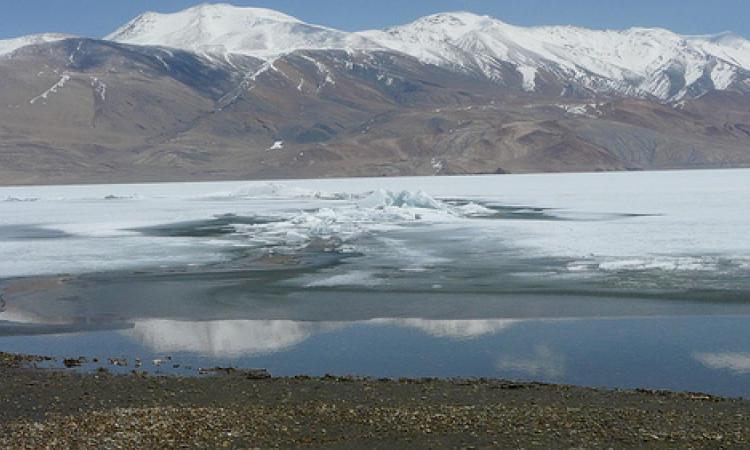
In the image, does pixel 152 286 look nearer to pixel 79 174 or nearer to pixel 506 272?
Answer: pixel 506 272

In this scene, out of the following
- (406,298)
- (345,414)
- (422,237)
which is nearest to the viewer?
(345,414)

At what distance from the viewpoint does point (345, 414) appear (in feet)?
39.9

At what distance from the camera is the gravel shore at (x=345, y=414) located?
10.8 metres

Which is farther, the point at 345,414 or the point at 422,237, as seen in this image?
the point at 422,237

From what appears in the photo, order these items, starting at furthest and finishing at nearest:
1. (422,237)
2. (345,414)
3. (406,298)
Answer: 1. (422,237)
2. (406,298)
3. (345,414)

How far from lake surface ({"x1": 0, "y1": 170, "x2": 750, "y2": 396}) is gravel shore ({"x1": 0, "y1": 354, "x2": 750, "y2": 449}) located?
4.52 feet

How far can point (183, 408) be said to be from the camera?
12.5m

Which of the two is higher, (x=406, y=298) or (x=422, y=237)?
(x=422, y=237)

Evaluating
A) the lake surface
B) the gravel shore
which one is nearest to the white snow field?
the lake surface

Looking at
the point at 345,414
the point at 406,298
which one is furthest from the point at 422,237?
the point at 345,414

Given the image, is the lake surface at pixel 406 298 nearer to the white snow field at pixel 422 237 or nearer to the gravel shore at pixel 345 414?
the white snow field at pixel 422 237

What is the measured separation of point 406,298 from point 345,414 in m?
11.0

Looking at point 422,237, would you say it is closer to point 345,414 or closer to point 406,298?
point 406,298

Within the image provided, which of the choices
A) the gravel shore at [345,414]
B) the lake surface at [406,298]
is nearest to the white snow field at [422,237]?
the lake surface at [406,298]
